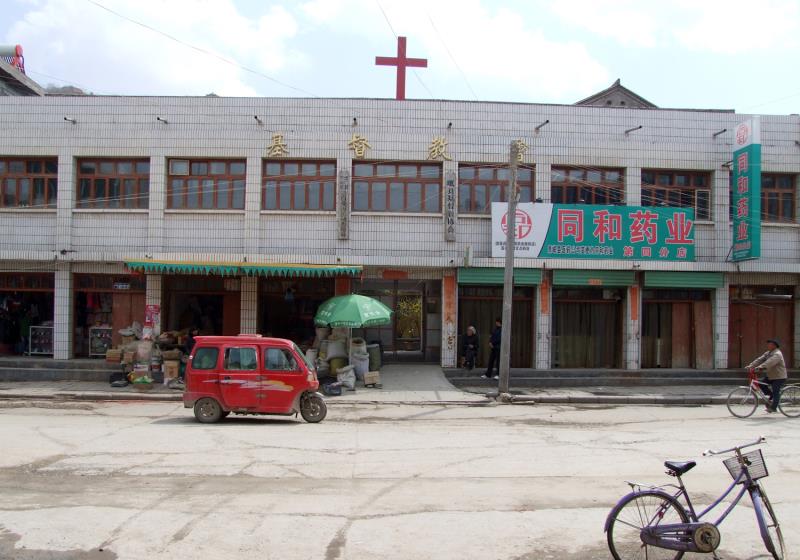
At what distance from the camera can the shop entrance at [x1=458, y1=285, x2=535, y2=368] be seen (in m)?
19.4

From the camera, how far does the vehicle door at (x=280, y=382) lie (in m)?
12.1

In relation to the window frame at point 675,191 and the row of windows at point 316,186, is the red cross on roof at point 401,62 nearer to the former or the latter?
the row of windows at point 316,186

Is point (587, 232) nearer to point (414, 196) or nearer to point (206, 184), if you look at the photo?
point (414, 196)

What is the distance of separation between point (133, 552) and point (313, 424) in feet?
22.9

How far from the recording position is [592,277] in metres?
18.8

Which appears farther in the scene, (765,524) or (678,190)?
(678,190)

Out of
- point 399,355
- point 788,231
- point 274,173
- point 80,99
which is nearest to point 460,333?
point 399,355

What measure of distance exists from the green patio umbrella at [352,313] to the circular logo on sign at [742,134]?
Result: 11397mm

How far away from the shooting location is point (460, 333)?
771 inches

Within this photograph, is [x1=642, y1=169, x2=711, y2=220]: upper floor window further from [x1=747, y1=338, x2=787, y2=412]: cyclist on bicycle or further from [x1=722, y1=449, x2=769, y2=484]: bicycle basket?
[x1=722, y1=449, x2=769, y2=484]: bicycle basket

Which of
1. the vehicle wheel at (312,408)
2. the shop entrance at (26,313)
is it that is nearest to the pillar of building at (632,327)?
the vehicle wheel at (312,408)

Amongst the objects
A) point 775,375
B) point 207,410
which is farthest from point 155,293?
point 775,375

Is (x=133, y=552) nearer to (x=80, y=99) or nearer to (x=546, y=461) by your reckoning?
(x=546, y=461)

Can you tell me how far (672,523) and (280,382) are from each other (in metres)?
8.39
